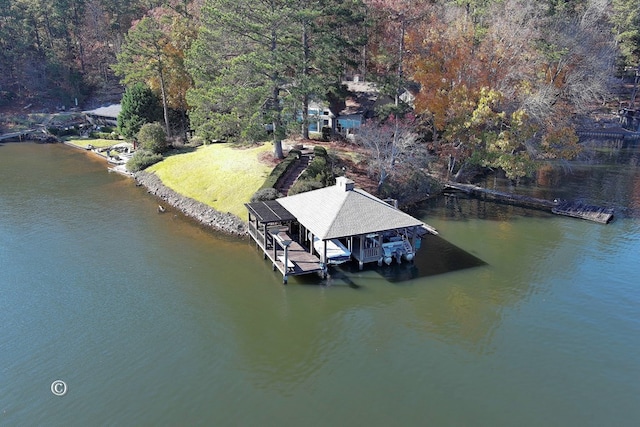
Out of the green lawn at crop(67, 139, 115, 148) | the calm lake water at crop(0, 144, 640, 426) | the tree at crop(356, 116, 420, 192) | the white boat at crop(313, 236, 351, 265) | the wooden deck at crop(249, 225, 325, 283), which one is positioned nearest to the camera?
the calm lake water at crop(0, 144, 640, 426)

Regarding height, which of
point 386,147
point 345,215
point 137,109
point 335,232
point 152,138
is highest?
point 137,109

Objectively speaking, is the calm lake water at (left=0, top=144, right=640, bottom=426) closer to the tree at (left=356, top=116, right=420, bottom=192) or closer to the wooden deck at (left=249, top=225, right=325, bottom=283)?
the wooden deck at (left=249, top=225, right=325, bottom=283)

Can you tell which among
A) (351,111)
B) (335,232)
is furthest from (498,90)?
(335,232)

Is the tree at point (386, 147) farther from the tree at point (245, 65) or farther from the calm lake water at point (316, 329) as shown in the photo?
the tree at point (245, 65)

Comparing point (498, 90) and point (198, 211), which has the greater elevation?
point (498, 90)

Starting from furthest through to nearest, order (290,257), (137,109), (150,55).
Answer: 1. (137,109)
2. (150,55)
3. (290,257)

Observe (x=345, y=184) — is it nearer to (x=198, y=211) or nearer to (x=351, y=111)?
(x=198, y=211)

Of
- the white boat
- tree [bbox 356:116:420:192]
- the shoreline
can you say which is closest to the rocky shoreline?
the shoreline
